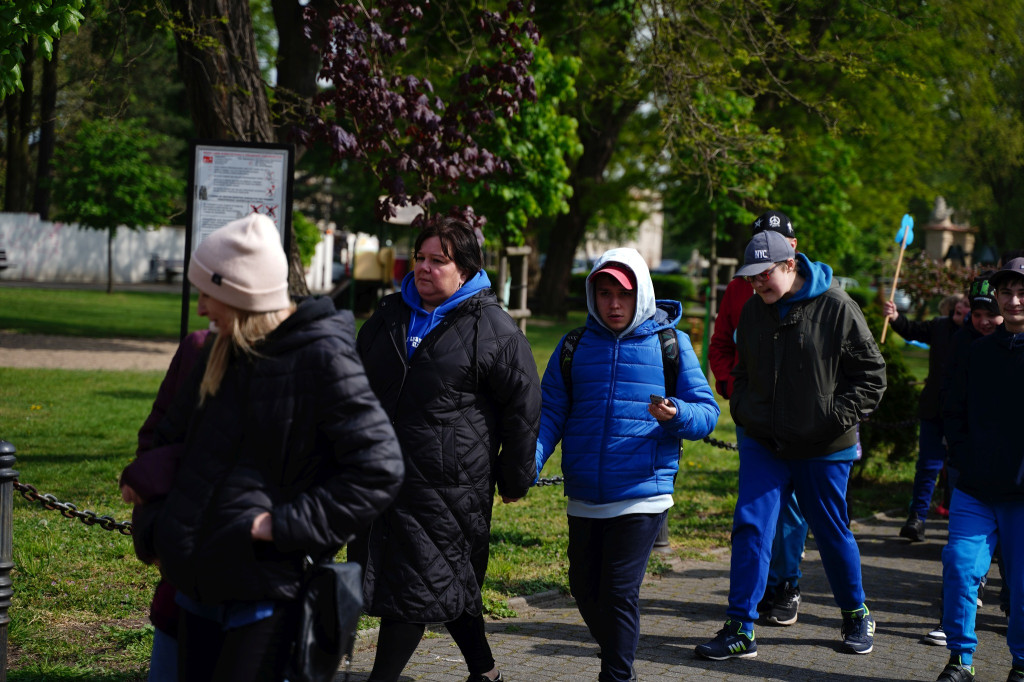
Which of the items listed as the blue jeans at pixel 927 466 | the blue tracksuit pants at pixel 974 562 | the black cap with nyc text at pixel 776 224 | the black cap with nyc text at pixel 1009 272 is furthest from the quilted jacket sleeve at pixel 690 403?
the blue jeans at pixel 927 466

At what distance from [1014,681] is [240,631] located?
12.0 ft

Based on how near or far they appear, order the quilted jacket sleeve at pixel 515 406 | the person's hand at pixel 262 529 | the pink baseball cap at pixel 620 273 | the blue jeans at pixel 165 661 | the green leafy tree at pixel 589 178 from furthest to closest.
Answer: the green leafy tree at pixel 589 178
the pink baseball cap at pixel 620 273
the quilted jacket sleeve at pixel 515 406
the blue jeans at pixel 165 661
the person's hand at pixel 262 529

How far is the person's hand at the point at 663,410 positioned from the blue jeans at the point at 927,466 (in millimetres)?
4569

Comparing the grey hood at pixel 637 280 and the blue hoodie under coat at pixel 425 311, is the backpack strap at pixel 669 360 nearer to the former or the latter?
the grey hood at pixel 637 280

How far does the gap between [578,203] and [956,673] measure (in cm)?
2928

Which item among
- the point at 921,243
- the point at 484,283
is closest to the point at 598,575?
the point at 484,283

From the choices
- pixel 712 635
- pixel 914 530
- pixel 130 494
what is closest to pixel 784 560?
pixel 712 635

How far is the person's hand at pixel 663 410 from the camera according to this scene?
429 centimetres

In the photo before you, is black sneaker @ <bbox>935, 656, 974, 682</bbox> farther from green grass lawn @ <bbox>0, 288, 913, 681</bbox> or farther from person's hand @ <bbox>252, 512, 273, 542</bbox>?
person's hand @ <bbox>252, 512, 273, 542</bbox>

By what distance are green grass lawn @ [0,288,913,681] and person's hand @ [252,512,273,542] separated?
7.66 feet

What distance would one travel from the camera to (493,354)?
13.2 ft

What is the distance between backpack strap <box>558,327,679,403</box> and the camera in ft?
15.0

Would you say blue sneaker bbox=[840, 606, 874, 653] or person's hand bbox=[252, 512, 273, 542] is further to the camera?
blue sneaker bbox=[840, 606, 874, 653]

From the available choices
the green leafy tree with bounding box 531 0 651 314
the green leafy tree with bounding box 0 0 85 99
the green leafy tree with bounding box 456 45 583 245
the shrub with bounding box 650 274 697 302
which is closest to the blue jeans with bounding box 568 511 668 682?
the green leafy tree with bounding box 0 0 85 99
